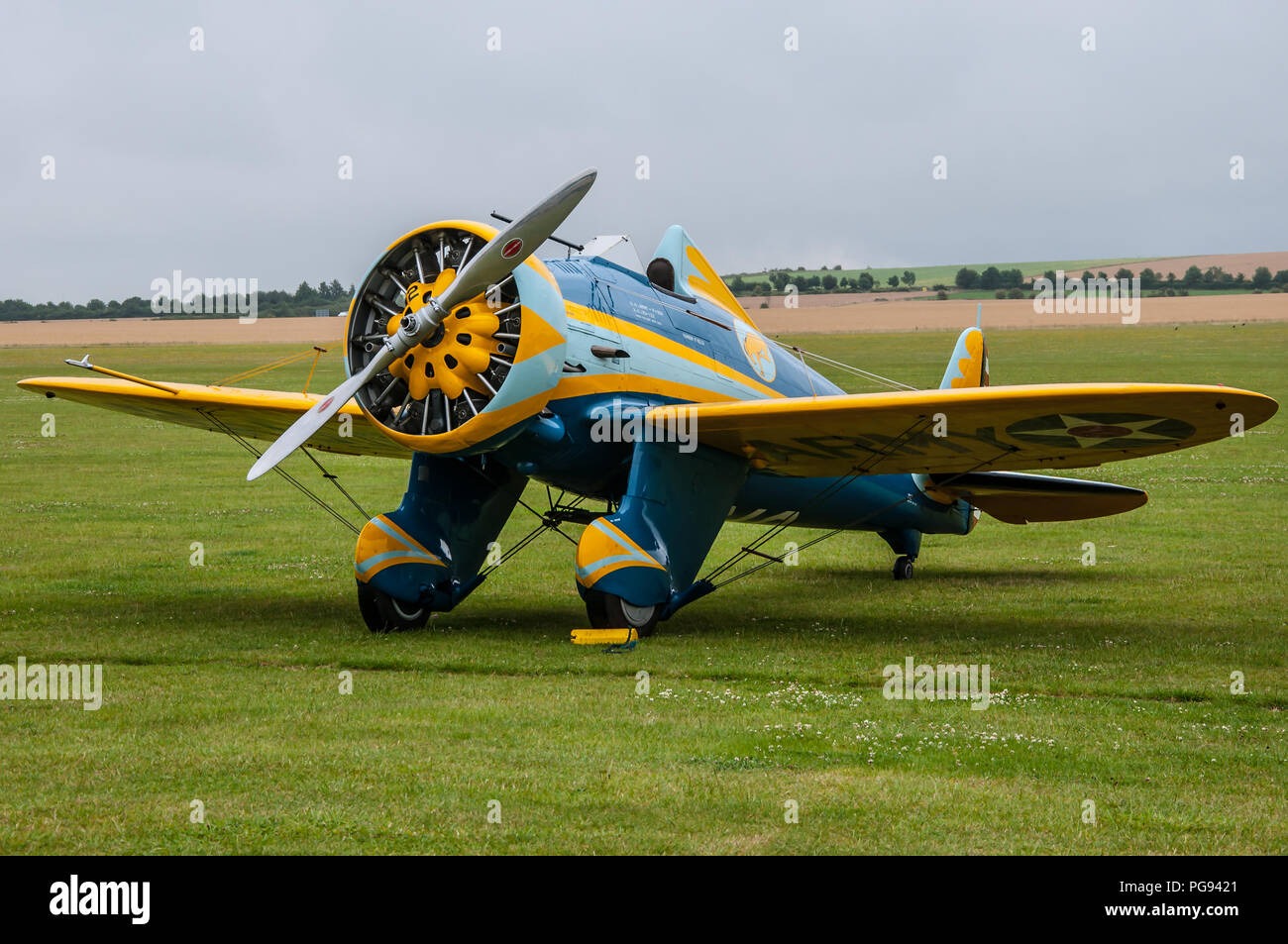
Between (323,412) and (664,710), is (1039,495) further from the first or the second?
(323,412)

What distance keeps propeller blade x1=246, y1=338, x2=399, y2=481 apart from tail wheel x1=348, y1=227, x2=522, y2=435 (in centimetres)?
22

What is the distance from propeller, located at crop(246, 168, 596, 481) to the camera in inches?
390

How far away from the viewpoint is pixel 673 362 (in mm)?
12211

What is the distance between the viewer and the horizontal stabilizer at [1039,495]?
Result: 46.3 ft

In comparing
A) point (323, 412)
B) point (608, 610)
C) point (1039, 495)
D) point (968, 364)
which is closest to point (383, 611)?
point (323, 412)

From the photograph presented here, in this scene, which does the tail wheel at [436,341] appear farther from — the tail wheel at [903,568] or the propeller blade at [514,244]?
the tail wheel at [903,568]

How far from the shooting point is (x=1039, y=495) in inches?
571

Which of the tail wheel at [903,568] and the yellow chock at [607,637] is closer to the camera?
the yellow chock at [607,637]

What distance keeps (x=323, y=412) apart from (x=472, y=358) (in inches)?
53.3

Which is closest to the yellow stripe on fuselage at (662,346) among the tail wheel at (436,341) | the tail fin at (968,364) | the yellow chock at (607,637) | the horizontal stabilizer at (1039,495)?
the tail wheel at (436,341)

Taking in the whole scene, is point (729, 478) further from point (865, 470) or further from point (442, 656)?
point (442, 656)

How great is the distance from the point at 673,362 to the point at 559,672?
3615 millimetres

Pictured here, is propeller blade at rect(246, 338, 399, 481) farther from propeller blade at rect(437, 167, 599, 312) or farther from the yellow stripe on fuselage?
the yellow stripe on fuselage

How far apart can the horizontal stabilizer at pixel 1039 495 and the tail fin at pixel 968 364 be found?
148cm
